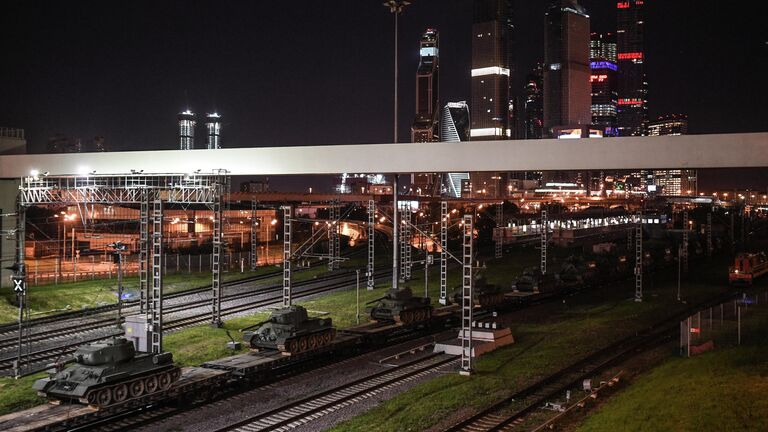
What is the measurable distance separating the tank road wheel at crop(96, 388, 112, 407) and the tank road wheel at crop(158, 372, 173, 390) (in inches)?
72.7

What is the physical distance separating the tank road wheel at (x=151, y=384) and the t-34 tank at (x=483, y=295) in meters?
21.0

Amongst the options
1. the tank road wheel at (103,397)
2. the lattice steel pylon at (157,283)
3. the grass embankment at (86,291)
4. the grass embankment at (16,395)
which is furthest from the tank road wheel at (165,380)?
the grass embankment at (86,291)

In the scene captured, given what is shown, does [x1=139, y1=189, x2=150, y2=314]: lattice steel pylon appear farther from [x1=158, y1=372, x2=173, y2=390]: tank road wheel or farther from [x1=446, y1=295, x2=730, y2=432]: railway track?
[x1=446, y1=295, x2=730, y2=432]: railway track

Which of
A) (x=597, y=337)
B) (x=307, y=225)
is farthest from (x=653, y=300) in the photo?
(x=307, y=225)

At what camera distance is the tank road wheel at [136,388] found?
20.2 metres

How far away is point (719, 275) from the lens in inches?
2318

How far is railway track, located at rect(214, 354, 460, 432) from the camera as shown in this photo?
1888 centimetres

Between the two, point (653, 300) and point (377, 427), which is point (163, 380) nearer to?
point (377, 427)

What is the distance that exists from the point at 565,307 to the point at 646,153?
14879 mm

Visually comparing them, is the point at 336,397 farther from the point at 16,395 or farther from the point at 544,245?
the point at 544,245

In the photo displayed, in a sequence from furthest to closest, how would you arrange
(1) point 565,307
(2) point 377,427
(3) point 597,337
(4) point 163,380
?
(1) point 565,307
(3) point 597,337
(4) point 163,380
(2) point 377,427

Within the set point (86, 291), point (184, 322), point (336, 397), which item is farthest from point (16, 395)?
point (86, 291)

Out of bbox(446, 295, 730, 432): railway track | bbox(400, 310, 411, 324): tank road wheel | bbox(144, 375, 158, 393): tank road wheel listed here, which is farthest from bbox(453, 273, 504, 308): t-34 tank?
bbox(144, 375, 158, 393): tank road wheel

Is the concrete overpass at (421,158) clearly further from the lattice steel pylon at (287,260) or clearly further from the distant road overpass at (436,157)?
the lattice steel pylon at (287,260)
